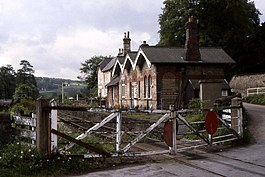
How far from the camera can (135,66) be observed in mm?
35656

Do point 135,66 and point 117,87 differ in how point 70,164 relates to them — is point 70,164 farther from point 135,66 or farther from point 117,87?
point 117,87

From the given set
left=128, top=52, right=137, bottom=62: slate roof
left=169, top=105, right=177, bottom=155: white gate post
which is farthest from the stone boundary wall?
left=169, top=105, right=177, bottom=155: white gate post

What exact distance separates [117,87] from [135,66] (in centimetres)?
834

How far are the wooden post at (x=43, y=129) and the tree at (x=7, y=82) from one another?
77.2 meters

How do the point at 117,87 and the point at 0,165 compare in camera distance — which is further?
the point at 117,87

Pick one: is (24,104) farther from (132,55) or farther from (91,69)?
(91,69)

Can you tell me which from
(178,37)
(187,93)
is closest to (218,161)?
(187,93)

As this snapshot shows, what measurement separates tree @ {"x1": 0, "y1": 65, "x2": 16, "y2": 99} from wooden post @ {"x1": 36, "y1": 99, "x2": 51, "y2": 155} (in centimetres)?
7717

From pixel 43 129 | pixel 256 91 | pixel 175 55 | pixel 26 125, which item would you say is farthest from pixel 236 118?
pixel 256 91

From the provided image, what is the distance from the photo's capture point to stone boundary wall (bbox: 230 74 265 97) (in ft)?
128

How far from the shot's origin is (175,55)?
32.9 m

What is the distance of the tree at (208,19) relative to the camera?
5231 centimetres

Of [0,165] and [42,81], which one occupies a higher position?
[42,81]

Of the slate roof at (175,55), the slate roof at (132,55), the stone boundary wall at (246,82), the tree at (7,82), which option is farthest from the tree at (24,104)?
the tree at (7,82)
